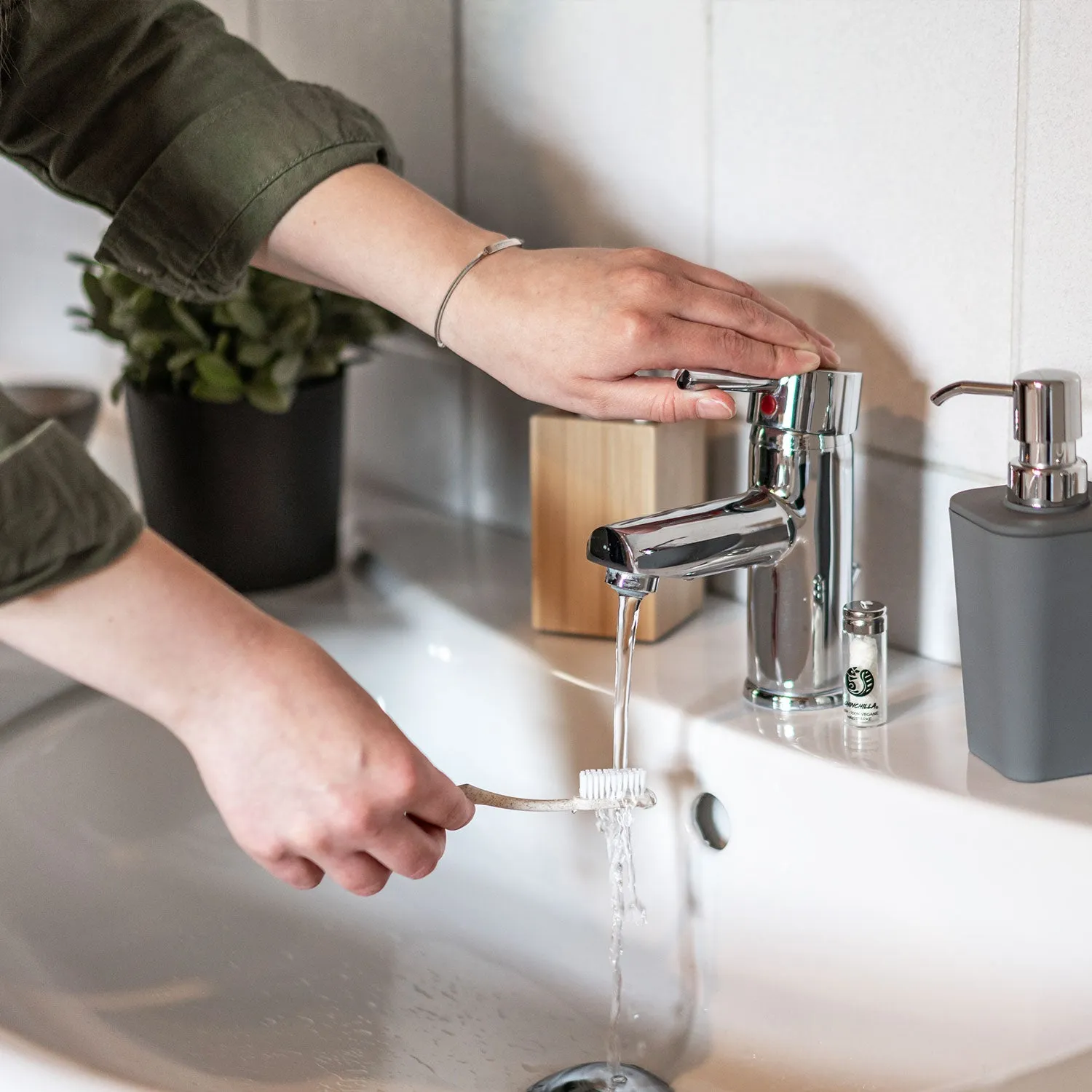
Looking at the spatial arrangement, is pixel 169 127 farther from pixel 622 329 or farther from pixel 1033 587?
pixel 1033 587

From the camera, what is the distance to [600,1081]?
1.84ft

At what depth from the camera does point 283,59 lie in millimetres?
914

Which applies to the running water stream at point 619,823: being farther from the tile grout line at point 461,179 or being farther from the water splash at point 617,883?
the tile grout line at point 461,179

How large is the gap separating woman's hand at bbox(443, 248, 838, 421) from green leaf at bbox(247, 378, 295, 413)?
7.6 inches

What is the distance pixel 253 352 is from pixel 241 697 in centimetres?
36

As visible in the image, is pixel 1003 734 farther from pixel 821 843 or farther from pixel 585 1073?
pixel 585 1073

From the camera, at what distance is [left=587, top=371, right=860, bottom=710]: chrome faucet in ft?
1.75

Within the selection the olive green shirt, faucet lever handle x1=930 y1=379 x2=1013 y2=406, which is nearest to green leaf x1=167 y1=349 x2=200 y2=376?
the olive green shirt

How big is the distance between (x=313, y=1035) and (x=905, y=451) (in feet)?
1.18

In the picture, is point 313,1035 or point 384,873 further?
point 313,1035

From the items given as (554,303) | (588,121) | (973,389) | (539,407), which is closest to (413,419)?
(539,407)

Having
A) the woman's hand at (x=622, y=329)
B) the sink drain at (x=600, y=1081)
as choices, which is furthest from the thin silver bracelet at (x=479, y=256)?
the sink drain at (x=600, y=1081)

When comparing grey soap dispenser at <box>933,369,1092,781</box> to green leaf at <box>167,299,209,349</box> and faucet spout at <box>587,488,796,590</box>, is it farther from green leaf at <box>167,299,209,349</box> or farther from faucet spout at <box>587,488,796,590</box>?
green leaf at <box>167,299,209,349</box>

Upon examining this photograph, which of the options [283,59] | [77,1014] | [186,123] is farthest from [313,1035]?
[283,59]
